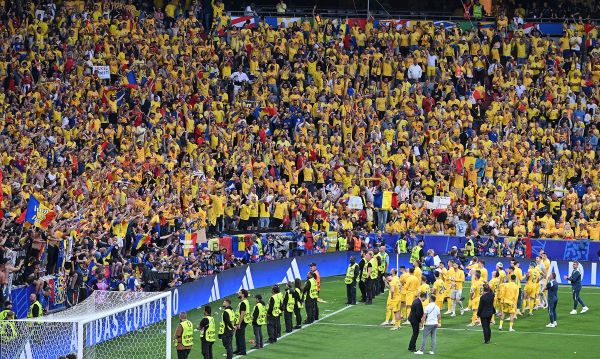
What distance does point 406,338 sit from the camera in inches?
1287

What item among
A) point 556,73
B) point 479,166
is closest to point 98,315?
point 479,166

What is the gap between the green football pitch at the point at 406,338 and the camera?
30.9 meters

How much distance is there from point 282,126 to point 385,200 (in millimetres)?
4927

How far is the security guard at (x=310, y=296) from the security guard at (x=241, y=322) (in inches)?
148

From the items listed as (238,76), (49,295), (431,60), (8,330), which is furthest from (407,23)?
(8,330)

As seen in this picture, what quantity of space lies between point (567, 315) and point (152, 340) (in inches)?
516

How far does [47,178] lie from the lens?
36188 mm

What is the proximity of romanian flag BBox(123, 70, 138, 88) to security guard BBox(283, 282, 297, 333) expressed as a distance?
44.5ft

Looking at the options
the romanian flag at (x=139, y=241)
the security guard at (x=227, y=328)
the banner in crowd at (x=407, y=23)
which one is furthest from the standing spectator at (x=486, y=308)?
the banner in crowd at (x=407, y=23)

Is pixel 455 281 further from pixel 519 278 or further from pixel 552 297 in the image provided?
pixel 552 297

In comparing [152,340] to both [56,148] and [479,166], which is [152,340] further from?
[479,166]

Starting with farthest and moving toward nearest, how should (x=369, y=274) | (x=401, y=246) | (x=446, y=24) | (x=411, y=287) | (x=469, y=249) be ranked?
(x=446, y=24) → (x=401, y=246) → (x=469, y=249) → (x=369, y=274) → (x=411, y=287)

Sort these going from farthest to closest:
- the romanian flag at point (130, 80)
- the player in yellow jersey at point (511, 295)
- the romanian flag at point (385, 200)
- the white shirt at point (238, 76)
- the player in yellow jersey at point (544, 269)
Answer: the white shirt at point (238, 76) < the romanian flag at point (385, 200) < the romanian flag at point (130, 80) < the player in yellow jersey at point (544, 269) < the player in yellow jersey at point (511, 295)

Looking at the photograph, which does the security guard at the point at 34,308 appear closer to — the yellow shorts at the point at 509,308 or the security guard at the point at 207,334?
the security guard at the point at 207,334
